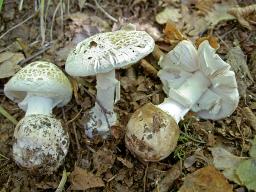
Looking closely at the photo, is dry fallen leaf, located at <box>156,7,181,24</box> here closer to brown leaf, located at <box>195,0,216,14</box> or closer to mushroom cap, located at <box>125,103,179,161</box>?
brown leaf, located at <box>195,0,216,14</box>

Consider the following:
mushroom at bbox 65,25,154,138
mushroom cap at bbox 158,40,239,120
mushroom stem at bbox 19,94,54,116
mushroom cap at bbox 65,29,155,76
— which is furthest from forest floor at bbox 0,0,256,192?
mushroom cap at bbox 65,29,155,76

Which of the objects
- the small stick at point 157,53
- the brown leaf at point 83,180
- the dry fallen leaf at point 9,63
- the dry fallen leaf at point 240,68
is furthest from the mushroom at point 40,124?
the dry fallen leaf at point 240,68

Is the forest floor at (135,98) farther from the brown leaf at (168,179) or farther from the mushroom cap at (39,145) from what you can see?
the mushroom cap at (39,145)

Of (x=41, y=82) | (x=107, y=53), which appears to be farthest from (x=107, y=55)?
(x=41, y=82)

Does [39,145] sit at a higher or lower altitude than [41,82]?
lower

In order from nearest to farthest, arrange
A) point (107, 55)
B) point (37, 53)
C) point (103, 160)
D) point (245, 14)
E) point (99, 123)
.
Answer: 1. point (107, 55)
2. point (103, 160)
3. point (99, 123)
4. point (37, 53)
5. point (245, 14)

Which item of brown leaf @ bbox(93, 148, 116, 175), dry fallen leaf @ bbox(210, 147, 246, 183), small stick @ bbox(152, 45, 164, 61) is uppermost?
small stick @ bbox(152, 45, 164, 61)

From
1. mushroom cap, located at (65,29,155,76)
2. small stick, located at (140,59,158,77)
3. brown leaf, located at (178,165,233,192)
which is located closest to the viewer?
mushroom cap, located at (65,29,155,76)

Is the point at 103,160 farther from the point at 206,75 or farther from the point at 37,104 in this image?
the point at 206,75
